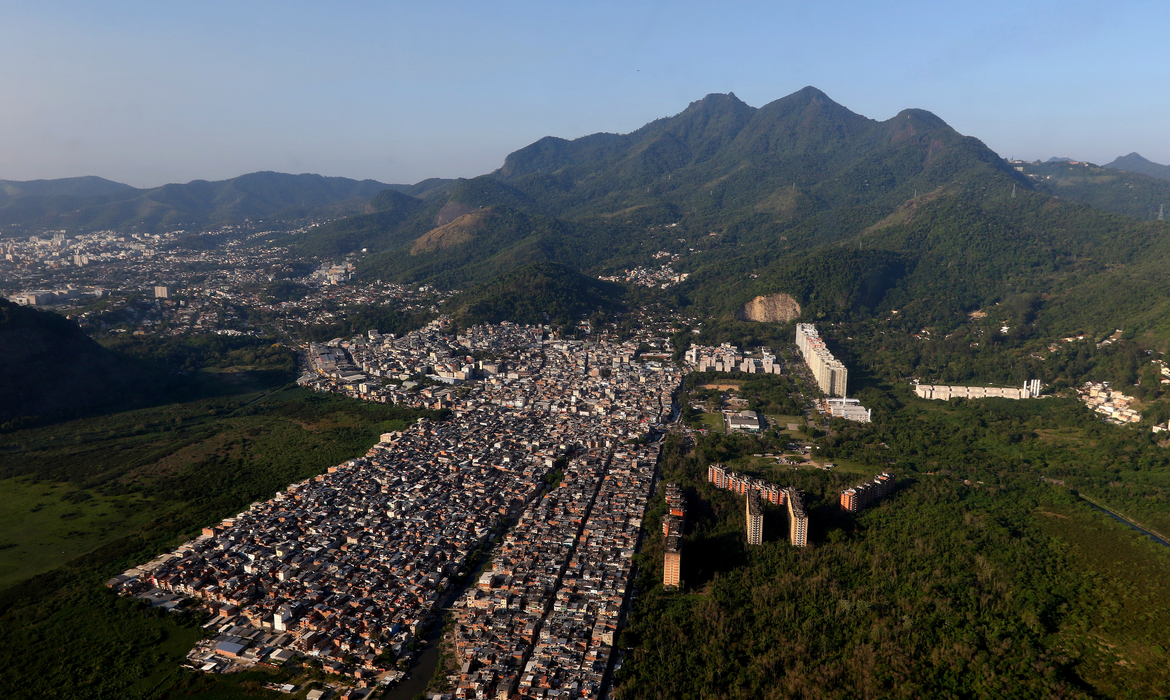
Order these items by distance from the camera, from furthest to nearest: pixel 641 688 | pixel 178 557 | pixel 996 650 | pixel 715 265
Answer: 1. pixel 715 265
2. pixel 178 557
3. pixel 996 650
4. pixel 641 688

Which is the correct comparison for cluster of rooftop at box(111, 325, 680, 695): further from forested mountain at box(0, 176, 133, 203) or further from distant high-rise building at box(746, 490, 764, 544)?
forested mountain at box(0, 176, 133, 203)

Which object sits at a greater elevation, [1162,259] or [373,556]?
[1162,259]

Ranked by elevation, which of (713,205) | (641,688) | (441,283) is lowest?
(641,688)

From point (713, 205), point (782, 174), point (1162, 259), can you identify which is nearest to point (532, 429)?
point (1162, 259)

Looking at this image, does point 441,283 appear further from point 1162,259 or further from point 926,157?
point 926,157

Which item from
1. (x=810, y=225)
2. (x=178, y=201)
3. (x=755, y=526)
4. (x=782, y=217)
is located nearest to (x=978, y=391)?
(x=755, y=526)

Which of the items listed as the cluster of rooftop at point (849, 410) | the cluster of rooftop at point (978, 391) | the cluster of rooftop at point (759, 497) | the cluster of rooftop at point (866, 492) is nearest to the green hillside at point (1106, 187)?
the cluster of rooftop at point (978, 391)

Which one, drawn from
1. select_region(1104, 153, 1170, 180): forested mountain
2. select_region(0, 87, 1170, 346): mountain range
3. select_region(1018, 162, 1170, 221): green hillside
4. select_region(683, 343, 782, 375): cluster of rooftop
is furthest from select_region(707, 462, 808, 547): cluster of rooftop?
select_region(1104, 153, 1170, 180): forested mountain
